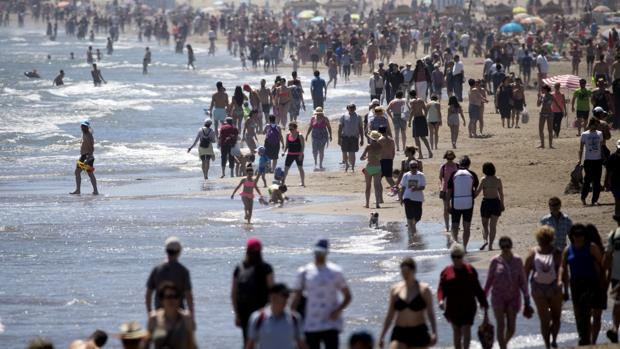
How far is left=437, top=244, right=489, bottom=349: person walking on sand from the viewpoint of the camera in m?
10.9

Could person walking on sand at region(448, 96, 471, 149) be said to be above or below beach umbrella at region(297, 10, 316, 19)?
below

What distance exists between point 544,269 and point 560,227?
1.14m

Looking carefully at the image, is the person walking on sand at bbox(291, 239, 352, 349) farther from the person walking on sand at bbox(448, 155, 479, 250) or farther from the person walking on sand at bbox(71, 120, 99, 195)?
the person walking on sand at bbox(71, 120, 99, 195)

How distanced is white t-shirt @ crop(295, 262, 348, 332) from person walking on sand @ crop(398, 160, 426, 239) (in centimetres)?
740

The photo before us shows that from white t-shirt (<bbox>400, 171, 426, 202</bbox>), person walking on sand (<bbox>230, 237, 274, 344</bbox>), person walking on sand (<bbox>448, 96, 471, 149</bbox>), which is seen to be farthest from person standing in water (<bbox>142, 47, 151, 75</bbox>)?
person walking on sand (<bbox>230, 237, 274, 344</bbox>)

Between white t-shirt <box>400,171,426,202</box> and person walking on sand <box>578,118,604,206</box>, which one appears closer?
white t-shirt <box>400,171,426,202</box>

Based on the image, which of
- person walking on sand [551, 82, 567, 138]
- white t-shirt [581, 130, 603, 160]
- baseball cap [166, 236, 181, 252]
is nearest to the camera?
baseball cap [166, 236, 181, 252]

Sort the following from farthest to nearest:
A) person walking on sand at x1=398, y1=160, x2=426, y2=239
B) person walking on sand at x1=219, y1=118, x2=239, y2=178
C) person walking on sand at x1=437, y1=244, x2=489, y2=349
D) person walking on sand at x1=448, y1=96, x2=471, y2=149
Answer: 1. person walking on sand at x1=448, y1=96, x2=471, y2=149
2. person walking on sand at x1=219, y1=118, x2=239, y2=178
3. person walking on sand at x1=398, y1=160, x2=426, y2=239
4. person walking on sand at x1=437, y1=244, x2=489, y2=349

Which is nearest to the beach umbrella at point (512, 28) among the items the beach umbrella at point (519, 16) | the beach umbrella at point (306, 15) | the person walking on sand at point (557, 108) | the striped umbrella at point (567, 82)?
the beach umbrella at point (519, 16)

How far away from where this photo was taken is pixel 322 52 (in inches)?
2274

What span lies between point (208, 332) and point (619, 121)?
1519cm

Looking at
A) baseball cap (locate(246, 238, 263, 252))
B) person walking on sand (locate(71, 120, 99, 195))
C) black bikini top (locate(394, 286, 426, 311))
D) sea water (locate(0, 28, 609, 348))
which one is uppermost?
baseball cap (locate(246, 238, 263, 252))

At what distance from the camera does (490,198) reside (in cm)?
1564

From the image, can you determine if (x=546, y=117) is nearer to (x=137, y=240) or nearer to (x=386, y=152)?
(x=386, y=152)
